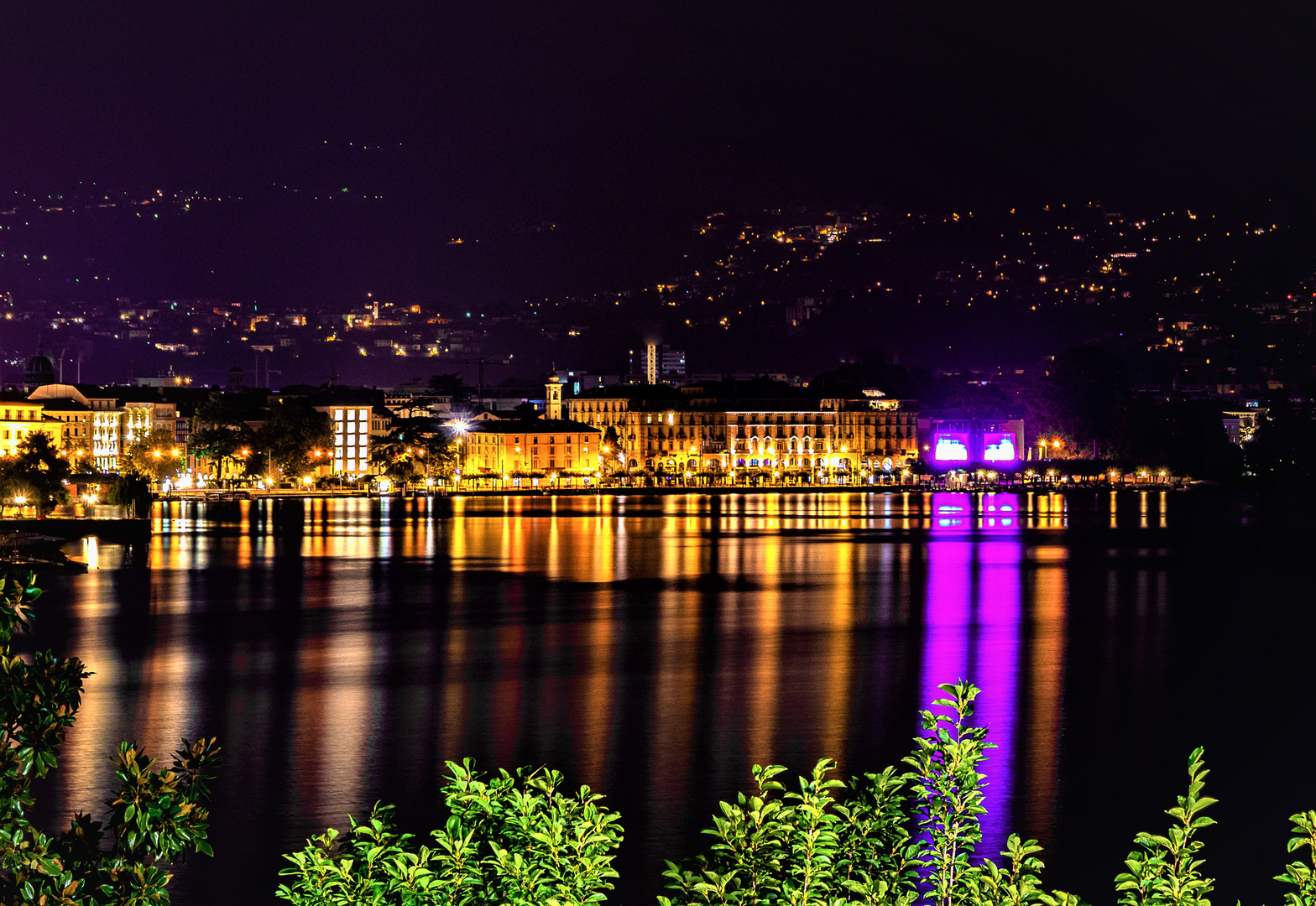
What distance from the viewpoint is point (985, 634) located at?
94.2ft

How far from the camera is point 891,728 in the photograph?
1895 cm

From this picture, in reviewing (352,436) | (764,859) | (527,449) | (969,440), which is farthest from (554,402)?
(764,859)

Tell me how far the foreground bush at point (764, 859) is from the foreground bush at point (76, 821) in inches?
21.6

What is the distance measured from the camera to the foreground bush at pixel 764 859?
562 centimetres

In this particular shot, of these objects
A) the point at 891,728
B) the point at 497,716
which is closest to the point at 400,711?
the point at 497,716

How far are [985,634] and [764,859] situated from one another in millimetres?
23467

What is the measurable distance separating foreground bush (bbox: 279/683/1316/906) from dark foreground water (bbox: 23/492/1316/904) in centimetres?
635


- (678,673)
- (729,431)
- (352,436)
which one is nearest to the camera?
(678,673)

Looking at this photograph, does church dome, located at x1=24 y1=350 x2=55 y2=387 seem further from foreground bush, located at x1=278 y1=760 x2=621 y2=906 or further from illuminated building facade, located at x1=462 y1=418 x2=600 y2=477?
foreground bush, located at x1=278 y1=760 x2=621 y2=906

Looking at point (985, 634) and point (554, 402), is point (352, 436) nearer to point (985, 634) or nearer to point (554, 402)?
point (554, 402)

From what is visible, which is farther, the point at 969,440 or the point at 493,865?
the point at 969,440

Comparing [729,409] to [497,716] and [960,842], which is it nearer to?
[497,716]

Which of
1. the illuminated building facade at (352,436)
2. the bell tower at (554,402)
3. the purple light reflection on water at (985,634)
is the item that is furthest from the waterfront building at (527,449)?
the purple light reflection on water at (985,634)

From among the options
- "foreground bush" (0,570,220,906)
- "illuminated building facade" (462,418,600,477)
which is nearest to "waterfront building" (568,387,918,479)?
"illuminated building facade" (462,418,600,477)
